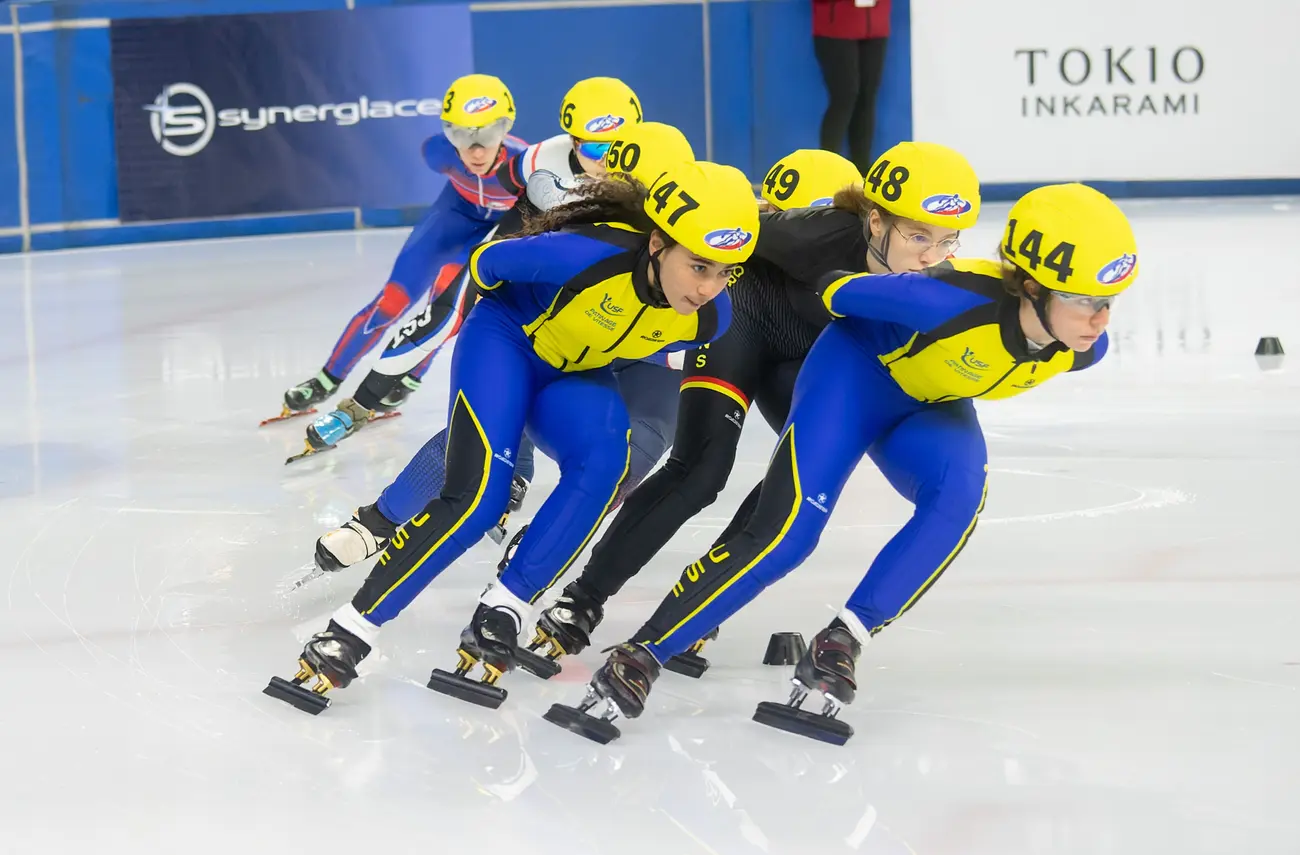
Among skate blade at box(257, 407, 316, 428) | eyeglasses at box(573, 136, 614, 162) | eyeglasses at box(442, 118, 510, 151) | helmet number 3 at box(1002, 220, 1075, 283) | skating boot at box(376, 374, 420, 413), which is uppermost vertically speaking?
eyeglasses at box(442, 118, 510, 151)

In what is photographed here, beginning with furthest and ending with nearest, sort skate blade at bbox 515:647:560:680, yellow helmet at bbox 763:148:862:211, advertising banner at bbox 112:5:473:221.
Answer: advertising banner at bbox 112:5:473:221 → yellow helmet at bbox 763:148:862:211 → skate blade at bbox 515:647:560:680

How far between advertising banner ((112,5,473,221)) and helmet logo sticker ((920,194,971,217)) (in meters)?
7.96

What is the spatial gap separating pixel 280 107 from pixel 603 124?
6.65 metres

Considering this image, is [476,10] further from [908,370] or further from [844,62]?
[908,370]

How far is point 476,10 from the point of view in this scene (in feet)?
36.7

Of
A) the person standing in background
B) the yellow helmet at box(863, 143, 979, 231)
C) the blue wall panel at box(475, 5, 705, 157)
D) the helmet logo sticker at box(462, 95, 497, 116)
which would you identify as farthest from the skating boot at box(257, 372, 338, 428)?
the person standing in background

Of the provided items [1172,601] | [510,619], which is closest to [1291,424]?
[1172,601]

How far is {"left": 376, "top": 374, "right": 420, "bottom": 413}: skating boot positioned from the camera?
573 cm

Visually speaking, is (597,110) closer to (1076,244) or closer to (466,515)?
(466,515)

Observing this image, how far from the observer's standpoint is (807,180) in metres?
3.77

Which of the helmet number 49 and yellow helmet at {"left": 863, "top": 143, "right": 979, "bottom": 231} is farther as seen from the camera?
the helmet number 49

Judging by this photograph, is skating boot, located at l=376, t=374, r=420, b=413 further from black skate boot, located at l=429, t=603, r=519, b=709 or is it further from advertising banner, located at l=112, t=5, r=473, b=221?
advertising banner, located at l=112, t=5, r=473, b=221

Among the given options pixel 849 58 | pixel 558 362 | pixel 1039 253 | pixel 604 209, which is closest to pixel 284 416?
pixel 558 362

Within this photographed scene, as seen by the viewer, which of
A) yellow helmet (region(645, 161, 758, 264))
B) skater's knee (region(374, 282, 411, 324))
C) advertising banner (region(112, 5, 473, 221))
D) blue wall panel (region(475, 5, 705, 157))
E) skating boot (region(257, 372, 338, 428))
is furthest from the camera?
blue wall panel (region(475, 5, 705, 157))
